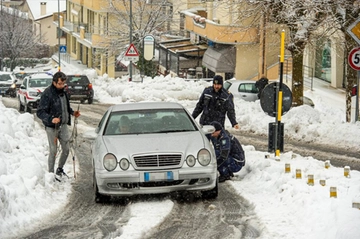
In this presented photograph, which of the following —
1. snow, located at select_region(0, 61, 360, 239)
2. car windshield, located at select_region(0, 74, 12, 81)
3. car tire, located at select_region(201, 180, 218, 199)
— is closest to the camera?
snow, located at select_region(0, 61, 360, 239)

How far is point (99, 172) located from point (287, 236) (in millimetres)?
3240

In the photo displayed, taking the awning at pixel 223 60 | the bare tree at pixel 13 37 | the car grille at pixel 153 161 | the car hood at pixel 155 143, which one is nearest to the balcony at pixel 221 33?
the awning at pixel 223 60

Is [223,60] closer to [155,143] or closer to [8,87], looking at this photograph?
[8,87]

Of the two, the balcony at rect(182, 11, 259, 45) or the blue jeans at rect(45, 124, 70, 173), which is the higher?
the balcony at rect(182, 11, 259, 45)

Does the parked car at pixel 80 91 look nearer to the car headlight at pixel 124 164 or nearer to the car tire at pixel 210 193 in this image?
the car tire at pixel 210 193

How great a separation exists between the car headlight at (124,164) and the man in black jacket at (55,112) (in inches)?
76.7

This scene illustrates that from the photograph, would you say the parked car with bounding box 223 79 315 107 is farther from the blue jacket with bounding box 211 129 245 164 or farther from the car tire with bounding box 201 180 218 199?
the car tire with bounding box 201 180 218 199

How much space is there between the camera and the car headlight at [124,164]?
10.6m

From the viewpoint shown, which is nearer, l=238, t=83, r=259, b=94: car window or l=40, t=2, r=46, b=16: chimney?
l=238, t=83, r=259, b=94: car window

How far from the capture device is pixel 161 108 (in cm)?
1251

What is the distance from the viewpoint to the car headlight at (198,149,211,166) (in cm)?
1082

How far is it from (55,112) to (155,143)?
217 cm

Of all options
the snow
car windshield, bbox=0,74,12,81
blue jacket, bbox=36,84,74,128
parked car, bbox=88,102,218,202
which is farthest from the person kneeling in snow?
car windshield, bbox=0,74,12,81

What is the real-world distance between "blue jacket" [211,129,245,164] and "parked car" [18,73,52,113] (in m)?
17.8
